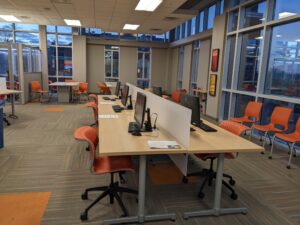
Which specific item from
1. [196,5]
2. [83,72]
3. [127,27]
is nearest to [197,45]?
[196,5]

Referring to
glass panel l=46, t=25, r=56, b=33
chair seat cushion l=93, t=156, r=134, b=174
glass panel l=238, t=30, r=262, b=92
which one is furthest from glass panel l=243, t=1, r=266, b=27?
glass panel l=46, t=25, r=56, b=33

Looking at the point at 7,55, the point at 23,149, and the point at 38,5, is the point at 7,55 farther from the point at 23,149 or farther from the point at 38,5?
the point at 23,149

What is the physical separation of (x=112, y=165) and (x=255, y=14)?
17.2 feet

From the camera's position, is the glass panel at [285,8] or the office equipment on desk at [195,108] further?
the glass panel at [285,8]

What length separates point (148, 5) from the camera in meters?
6.10

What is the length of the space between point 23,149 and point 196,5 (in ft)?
25.6

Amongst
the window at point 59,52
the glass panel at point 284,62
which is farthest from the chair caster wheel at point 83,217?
the window at point 59,52

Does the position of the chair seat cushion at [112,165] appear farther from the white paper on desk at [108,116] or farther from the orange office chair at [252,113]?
the orange office chair at [252,113]

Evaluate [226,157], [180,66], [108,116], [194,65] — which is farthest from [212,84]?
[180,66]

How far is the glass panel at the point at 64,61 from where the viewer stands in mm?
11680

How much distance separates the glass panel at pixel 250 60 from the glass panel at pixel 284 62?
41cm

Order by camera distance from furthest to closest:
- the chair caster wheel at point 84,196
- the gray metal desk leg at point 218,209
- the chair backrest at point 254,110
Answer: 1. the chair backrest at point 254,110
2. the chair caster wheel at point 84,196
3. the gray metal desk leg at point 218,209

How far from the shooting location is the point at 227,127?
3154mm

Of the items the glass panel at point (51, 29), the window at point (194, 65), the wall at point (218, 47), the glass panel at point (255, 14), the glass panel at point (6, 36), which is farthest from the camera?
the glass panel at point (51, 29)
